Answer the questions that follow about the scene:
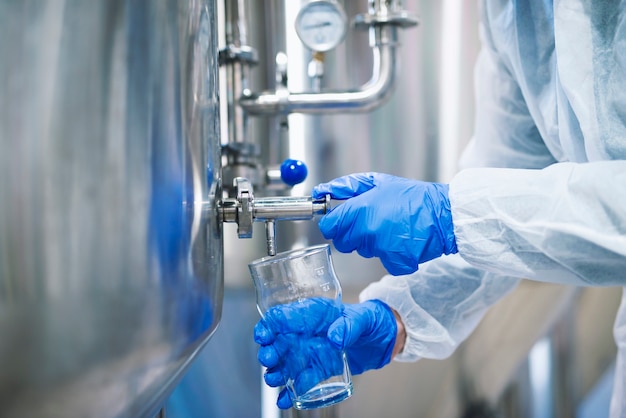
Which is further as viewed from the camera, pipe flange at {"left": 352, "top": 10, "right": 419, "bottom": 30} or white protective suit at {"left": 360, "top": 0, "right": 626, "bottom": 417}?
pipe flange at {"left": 352, "top": 10, "right": 419, "bottom": 30}

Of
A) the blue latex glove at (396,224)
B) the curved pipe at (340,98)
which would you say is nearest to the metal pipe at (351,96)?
the curved pipe at (340,98)

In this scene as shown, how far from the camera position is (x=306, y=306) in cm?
58

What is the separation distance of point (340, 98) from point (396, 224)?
1.41 ft

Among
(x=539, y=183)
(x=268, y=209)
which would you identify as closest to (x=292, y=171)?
(x=268, y=209)

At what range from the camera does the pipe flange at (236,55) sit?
3.10 ft

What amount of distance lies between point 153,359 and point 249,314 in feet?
1.98

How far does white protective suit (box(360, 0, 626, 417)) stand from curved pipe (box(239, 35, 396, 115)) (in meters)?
0.19

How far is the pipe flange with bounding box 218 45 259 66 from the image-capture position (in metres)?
0.94

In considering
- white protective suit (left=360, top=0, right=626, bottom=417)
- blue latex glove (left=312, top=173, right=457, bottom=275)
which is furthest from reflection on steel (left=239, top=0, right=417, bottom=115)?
blue latex glove (left=312, top=173, right=457, bottom=275)

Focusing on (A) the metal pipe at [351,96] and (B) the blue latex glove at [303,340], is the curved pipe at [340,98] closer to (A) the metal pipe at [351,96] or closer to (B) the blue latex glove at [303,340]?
(A) the metal pipe at [351,96]

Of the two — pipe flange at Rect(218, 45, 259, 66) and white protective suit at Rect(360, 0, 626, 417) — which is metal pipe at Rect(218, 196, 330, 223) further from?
pipe flange at Rect(218, 45, 259, 66)

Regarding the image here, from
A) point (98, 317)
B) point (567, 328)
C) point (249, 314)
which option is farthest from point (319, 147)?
point (98, 317)

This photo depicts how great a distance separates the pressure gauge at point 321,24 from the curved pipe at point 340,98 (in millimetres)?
82

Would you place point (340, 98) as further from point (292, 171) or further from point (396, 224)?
point (396, 224)
